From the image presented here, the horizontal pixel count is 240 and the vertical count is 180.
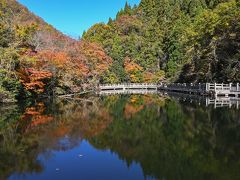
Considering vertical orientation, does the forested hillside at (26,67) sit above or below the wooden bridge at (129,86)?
above

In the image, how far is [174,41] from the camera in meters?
76.6

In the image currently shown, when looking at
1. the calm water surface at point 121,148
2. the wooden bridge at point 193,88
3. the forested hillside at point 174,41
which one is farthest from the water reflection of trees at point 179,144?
the forested hillside at point 174,41

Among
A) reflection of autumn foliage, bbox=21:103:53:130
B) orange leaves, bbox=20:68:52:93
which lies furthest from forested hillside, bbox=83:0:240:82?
reflection of autumn foliage, bbox=21:103:53:130

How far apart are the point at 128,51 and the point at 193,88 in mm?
36850

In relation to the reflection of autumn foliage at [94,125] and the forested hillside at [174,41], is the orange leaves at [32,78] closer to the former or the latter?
Result: the reflection of autumn foliage at [94,125]

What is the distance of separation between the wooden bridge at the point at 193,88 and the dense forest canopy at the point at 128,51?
1.50 meters

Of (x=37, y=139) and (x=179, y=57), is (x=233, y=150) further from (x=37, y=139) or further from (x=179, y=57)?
(x=179, y=57)

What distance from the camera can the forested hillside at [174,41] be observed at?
138 ft

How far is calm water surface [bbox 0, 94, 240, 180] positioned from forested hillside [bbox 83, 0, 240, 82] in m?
22.1

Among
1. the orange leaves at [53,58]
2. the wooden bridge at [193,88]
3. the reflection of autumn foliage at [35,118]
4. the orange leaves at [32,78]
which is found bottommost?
the reflection of autumn foliage at [35,118]

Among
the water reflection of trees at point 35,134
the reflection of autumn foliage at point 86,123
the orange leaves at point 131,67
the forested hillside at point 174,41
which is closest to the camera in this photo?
the water reflection of trees at point 35,134

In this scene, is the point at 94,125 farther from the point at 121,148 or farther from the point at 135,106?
the point at 135,106

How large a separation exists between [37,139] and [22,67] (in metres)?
21.9

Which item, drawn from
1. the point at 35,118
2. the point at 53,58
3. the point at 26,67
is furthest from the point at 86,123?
the point at 53,58
